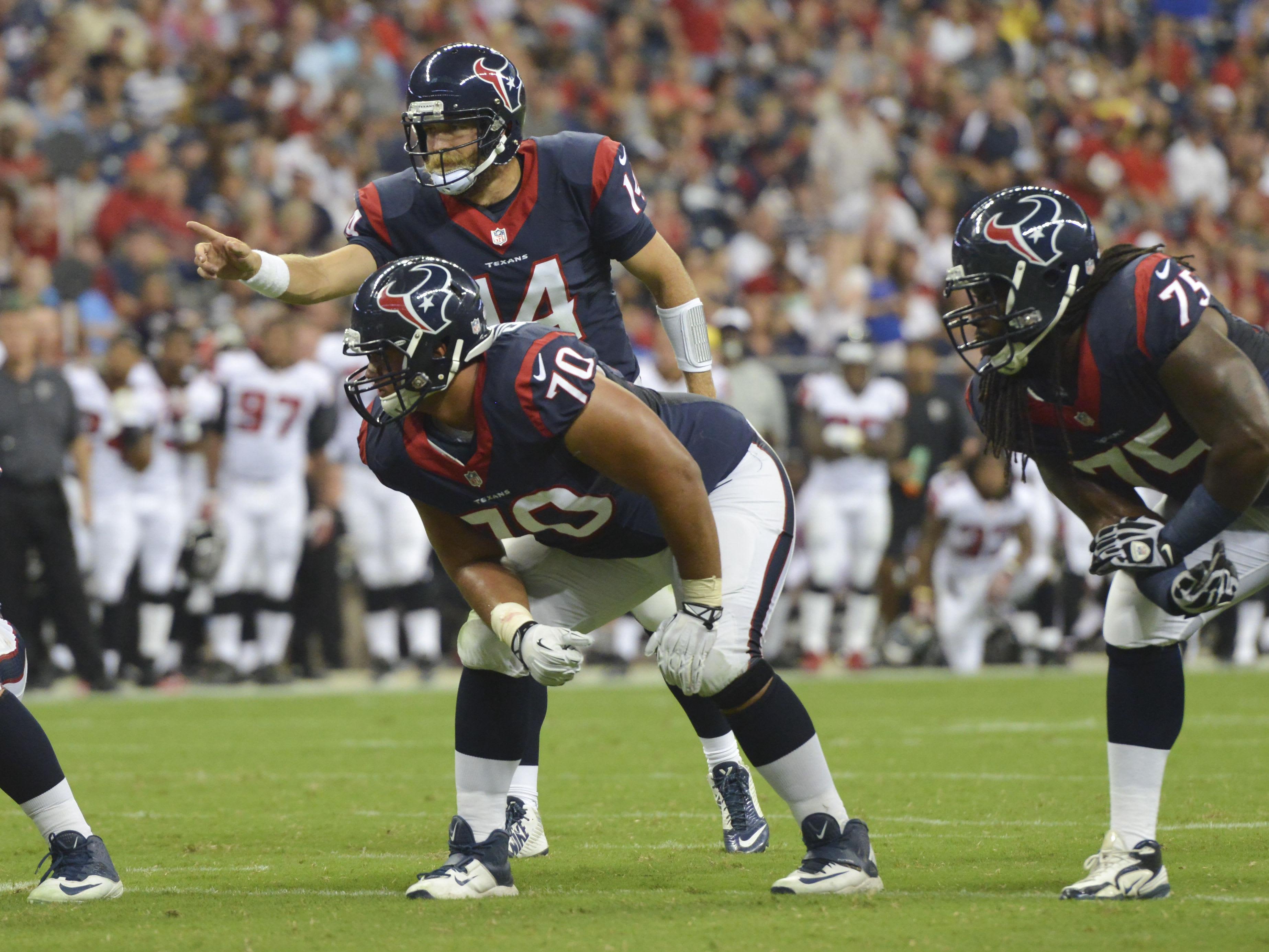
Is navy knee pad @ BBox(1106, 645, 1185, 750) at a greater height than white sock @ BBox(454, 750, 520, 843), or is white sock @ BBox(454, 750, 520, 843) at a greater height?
navy knee pad @ BBox(1106, 645, 1185, 750)

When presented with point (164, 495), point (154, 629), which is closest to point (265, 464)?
point (164, 495)

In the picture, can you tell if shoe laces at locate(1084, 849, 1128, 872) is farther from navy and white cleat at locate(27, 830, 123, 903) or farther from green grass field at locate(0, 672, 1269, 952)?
navy and white cleat at locate(27, 830, 123, 903)

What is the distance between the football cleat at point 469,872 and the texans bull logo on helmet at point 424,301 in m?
→ 1.23

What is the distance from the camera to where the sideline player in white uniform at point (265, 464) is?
34.2 ft

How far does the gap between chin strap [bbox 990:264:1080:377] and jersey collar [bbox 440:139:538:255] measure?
1430 mm

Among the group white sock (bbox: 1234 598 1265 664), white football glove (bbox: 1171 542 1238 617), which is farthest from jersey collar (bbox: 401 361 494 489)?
white sock (bbox: 1234 598 1265 664)

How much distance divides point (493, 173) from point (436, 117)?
0.24m

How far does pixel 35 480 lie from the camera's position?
984cm

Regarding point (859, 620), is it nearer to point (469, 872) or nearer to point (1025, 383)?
point (1025, 383)

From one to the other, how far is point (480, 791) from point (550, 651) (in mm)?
587

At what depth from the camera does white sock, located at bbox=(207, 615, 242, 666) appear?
10727 mm

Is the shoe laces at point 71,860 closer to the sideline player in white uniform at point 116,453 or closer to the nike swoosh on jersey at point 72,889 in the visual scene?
the nike swoosh on jersey at point 72,889

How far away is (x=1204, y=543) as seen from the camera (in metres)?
3.98

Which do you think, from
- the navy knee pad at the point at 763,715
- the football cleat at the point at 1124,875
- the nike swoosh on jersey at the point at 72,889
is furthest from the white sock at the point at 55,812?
the football cleat at the point at 1124,875
